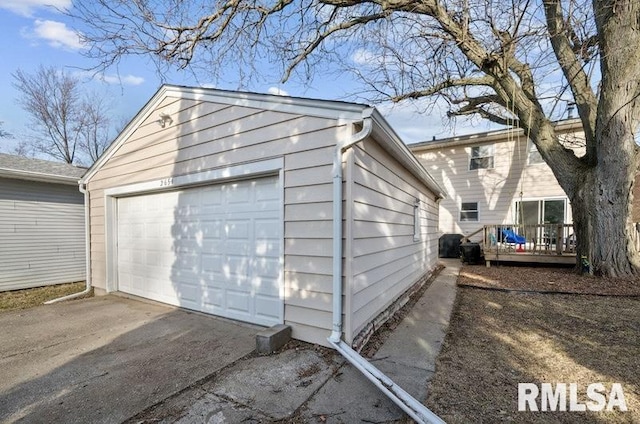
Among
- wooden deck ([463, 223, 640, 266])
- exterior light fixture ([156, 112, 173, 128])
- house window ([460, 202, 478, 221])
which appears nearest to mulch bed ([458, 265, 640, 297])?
wooden deck ([463, 223, 640, 266])

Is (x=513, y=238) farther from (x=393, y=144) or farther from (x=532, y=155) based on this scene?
(x=393, y=144)

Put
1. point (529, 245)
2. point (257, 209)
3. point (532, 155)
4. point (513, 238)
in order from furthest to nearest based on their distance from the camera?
point (532, 155)
point (513, 238)
point (529, 245)
point (257, 209)

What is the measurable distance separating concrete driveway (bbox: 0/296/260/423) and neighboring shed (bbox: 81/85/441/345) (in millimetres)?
554

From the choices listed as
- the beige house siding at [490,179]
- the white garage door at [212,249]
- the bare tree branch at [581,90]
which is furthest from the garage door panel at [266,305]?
the beige house siding at [490,179]

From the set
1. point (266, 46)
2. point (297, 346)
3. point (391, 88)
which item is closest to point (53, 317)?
point (297, 346)

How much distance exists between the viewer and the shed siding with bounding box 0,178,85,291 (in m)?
7.27

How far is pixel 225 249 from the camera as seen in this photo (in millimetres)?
4574

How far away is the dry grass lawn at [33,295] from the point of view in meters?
5.97

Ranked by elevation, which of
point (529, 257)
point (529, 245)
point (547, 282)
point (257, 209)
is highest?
point (257, 209)

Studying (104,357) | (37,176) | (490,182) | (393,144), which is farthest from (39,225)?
(490,182)

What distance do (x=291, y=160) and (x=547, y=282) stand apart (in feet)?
22.3

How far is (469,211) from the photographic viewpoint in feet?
42.6

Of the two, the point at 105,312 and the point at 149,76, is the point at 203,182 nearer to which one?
the point at 105,312

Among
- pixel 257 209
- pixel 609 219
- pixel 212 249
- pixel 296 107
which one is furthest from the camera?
pixel 609 219
